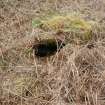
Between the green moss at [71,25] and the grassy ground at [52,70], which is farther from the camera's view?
the green moss at [71,25]

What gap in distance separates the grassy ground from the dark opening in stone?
7cm

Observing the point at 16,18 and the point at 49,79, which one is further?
the point at 16,18

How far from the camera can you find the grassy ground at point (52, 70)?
2771 millimetres

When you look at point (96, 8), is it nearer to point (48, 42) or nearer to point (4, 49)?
point (48, 42)

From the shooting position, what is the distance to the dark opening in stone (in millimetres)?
3299

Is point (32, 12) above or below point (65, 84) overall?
above

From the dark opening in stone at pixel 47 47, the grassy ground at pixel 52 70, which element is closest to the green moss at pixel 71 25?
the grassy ground at pixel 52 70

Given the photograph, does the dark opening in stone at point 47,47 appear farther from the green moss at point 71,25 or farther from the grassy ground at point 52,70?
the green moss at point 71,25

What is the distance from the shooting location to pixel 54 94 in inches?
109

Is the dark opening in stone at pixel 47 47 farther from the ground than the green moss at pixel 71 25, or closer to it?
closer to it

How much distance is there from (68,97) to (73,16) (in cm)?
132

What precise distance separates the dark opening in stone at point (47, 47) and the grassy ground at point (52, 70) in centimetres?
7

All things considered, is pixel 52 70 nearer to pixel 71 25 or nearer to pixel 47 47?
pixel 47 47

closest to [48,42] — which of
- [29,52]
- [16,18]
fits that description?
[29,52]
